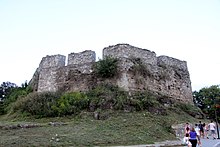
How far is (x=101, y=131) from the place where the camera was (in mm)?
10883

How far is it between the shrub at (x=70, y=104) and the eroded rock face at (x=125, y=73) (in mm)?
1545

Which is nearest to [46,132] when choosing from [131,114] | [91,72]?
[131,114]

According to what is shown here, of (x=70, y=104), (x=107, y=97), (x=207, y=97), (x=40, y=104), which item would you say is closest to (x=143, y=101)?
(x=107, y=97)

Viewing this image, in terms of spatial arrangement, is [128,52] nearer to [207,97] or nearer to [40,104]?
[40,104]

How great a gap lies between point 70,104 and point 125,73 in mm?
4279

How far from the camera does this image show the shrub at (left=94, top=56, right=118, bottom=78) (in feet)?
54.4

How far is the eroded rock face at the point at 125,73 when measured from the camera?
16.8m

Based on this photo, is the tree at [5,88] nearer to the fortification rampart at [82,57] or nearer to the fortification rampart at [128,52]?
the fortification rampart at [82,57]

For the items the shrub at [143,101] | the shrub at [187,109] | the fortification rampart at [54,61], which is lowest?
the shrub at [187,109]

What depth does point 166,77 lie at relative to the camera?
1870 centimetres

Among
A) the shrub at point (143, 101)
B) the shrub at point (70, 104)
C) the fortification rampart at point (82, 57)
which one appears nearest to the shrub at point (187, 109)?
the shrub at point (143, 101)

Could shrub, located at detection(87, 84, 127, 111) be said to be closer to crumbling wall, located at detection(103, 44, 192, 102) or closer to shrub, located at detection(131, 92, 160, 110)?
shrub, located at detection(131, 92, 160, 110)

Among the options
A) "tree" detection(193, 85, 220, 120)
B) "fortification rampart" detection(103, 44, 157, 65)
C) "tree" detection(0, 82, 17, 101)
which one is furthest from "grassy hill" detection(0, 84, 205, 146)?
"tree" detection(0, 82, 17, 101)

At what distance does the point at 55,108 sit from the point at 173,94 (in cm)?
924
